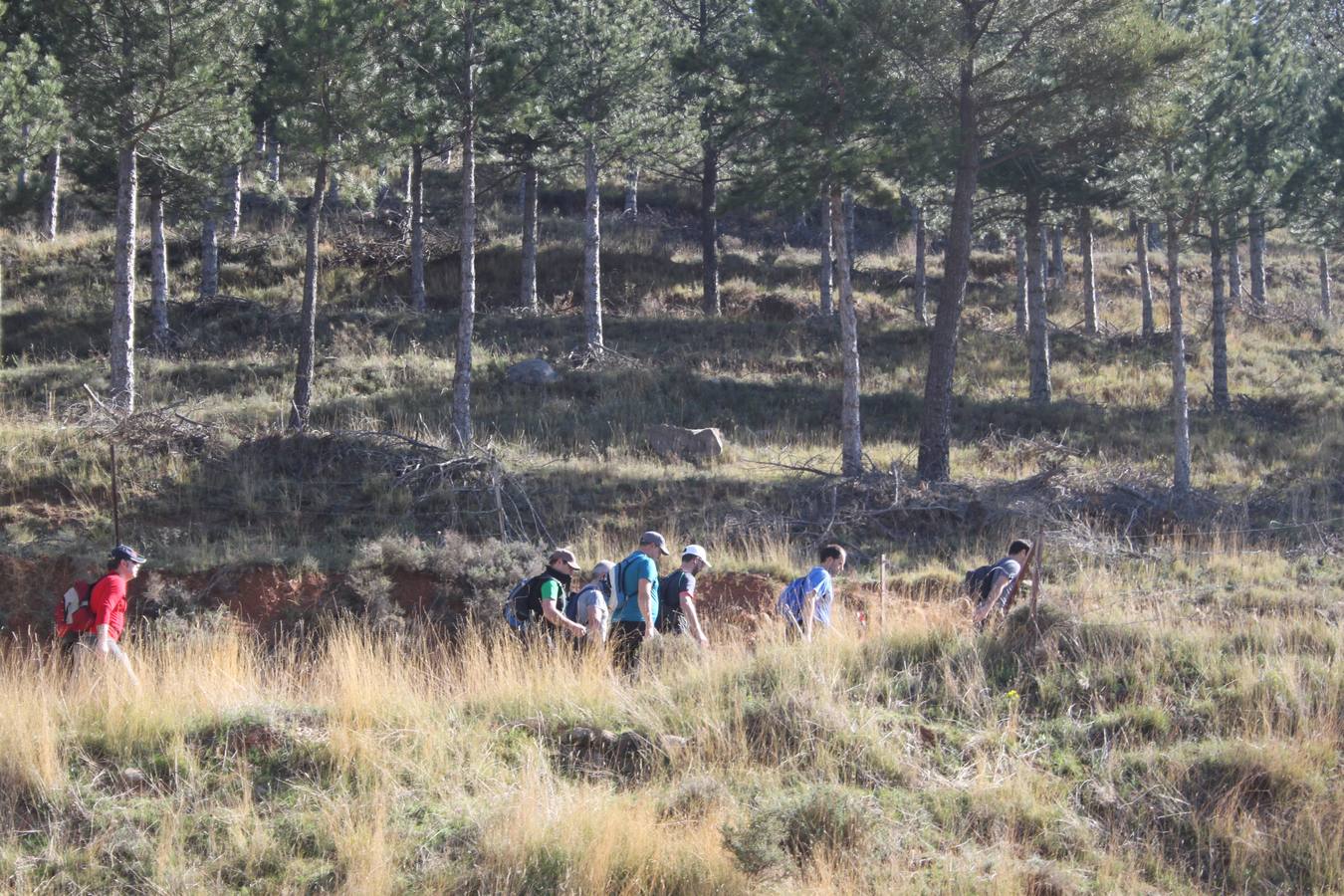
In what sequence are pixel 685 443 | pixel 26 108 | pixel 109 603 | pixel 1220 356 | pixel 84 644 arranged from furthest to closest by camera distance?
pixel 1220 356, pixel 685 443, pixel 26 108, pixel 109 603, pixel 84 644

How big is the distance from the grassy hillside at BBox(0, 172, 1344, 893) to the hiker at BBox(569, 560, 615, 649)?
11.4 inches

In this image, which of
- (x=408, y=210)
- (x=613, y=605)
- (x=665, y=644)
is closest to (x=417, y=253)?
(x=408, y=210)

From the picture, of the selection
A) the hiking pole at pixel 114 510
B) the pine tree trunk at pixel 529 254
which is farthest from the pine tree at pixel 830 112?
the pine tree trunk at pixel 529 254

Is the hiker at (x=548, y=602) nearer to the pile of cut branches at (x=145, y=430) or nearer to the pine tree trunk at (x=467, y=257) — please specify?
the pine tree trunk at (x=467, y=257)

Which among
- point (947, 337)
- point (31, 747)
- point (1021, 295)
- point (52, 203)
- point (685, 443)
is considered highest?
point (52, 203)

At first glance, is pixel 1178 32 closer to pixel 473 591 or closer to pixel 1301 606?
pixel 1301 606

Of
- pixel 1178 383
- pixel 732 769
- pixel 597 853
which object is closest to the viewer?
pixel 597 853

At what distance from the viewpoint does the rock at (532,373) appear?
21.9 metres

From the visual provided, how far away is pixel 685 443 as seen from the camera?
18.3 meters

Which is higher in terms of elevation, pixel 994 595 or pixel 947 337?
pixel 947 337

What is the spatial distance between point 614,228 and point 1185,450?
21.4m

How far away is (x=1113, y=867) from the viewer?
19.1ft

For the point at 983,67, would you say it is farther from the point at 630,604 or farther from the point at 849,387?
the point at 630,604

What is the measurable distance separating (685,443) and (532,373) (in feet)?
16.3
